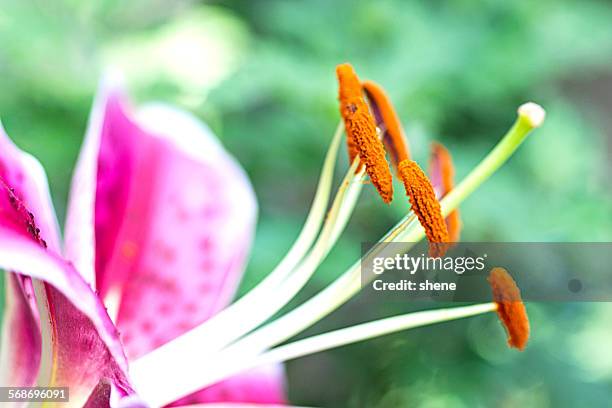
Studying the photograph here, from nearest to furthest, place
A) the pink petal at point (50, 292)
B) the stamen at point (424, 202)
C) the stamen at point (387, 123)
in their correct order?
1. the pink petal at point (50, 292)
2. the stamen at point (424, 202)
3. the stamen at point (387, 123)

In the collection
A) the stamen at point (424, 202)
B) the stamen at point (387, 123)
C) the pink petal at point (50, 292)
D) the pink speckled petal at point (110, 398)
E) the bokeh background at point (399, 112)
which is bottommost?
the pink speckled petal at point (110, 398)

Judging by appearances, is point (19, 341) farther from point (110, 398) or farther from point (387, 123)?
point (387, 123)

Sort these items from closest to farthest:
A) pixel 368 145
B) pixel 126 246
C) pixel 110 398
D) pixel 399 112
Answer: pixel 110 398
pixel 368 145
pixel 126 246
pixel 399 112

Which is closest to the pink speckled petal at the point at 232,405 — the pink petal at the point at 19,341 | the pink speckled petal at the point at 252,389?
the pink speckled petal at the point at 252,389

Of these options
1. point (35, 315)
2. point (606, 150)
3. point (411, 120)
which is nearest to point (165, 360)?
point (35, 315)

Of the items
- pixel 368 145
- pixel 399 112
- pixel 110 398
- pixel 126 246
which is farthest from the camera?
pixel 399 112

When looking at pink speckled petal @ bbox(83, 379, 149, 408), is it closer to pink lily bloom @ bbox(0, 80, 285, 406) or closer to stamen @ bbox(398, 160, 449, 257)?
pink lily bloom @ bbox(0, 80, 285, 406)

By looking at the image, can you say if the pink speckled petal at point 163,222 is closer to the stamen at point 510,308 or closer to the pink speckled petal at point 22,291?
the pink speckled petal at point 22,291

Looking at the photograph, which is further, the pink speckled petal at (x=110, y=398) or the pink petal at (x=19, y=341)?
the pink petal at (x=19, y=341)

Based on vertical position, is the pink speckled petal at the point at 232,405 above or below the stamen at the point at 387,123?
below

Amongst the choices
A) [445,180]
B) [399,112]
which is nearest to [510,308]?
[445,180]
